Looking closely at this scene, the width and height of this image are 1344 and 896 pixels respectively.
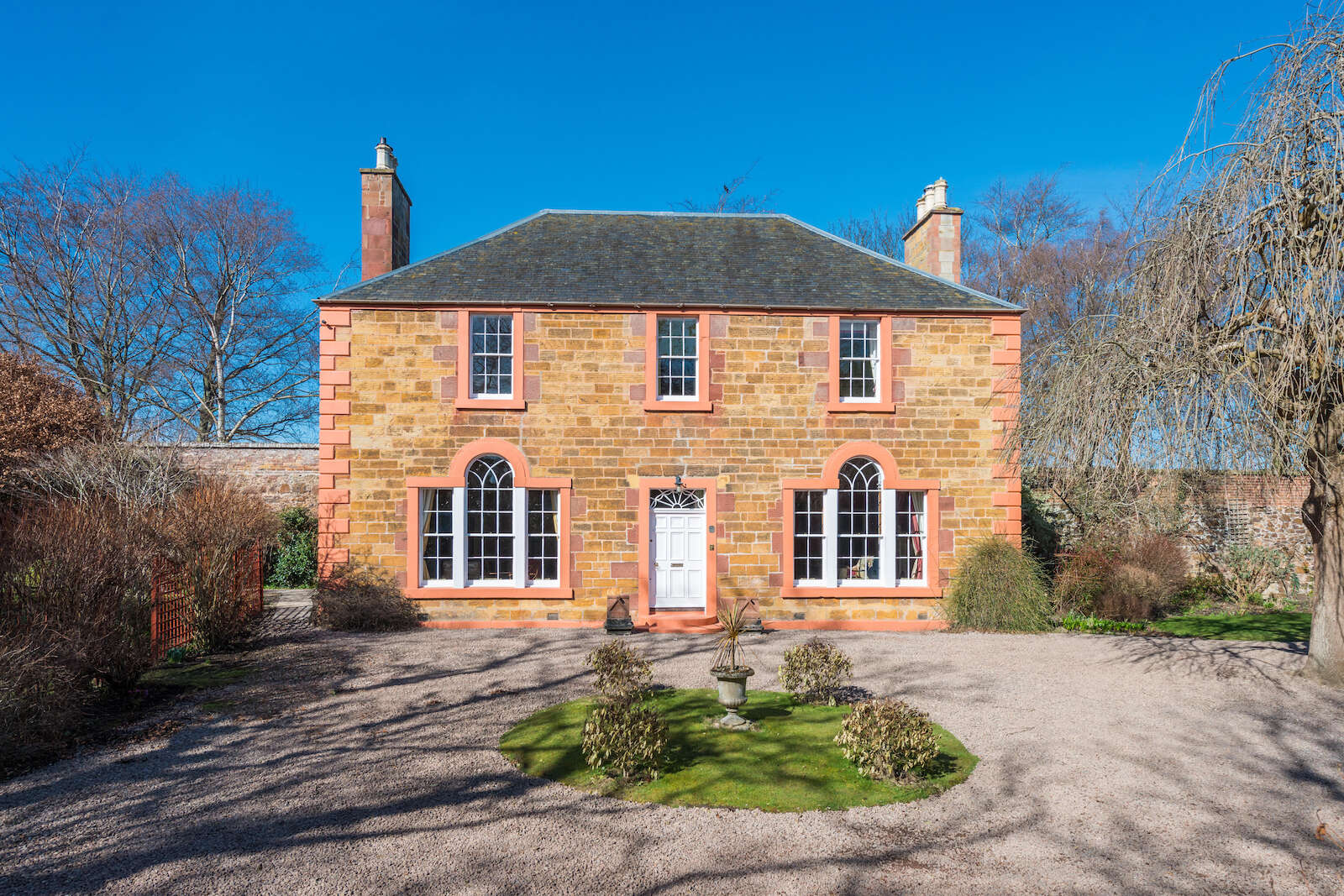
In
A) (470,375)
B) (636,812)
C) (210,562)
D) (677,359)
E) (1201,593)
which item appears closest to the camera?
(636,812)

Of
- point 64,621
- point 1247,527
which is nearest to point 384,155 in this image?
point 64,621

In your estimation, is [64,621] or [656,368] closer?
[64,621]

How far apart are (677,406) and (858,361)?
12.2 ft

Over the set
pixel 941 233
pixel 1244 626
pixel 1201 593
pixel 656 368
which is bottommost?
pixel 1244 626

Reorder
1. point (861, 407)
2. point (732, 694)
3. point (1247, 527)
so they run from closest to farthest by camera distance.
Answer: point (732, 694) → point (861, 407) → point (1247, 527)

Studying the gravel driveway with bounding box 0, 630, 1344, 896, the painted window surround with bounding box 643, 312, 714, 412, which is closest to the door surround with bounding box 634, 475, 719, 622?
the painted window surround with bounding box 643, 312, 714, 412

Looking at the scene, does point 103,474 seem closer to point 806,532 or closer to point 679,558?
point 679,558

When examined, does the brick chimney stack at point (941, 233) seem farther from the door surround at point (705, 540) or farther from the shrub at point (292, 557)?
the shrub at point (292, 557)

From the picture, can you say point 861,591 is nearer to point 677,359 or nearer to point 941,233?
point 677,359

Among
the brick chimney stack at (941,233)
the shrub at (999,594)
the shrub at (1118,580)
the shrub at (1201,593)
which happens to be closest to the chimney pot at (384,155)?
the brick chimney stack at (941,233)

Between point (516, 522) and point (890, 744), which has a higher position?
point (516, 522)

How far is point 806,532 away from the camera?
46.3 ft

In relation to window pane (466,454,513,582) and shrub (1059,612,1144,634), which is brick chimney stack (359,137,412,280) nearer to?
window pane (466,454,513,582)

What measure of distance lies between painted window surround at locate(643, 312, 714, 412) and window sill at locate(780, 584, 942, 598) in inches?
153
